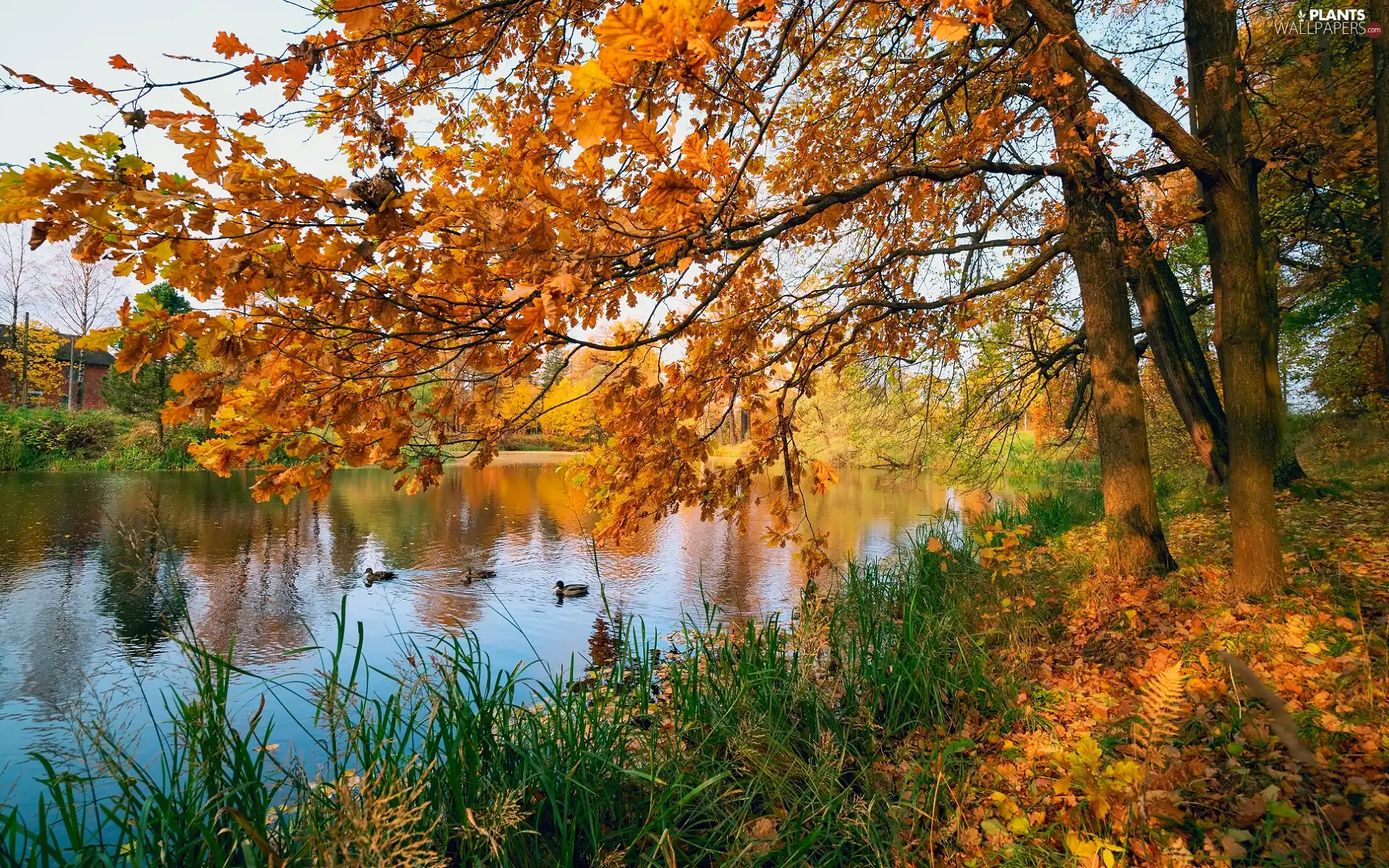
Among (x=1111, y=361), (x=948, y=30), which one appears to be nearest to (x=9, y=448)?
(x=948, y=30)

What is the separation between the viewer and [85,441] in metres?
23.2

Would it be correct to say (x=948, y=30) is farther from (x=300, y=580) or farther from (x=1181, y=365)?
(x=300, y=580)

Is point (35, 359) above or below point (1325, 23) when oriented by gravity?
below

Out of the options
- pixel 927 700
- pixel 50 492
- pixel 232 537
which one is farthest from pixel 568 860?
pixel 50 492

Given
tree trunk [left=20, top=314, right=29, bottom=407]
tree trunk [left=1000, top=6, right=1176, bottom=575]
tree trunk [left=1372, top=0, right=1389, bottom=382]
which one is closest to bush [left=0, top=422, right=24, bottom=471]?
tree trunk [left=20, top=314, right=29, bottom=407]

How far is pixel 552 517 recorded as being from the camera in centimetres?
1595

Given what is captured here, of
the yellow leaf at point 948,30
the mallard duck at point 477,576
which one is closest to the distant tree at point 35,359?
the mallard duck at point 477,576

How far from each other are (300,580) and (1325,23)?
→ 13.7 metres

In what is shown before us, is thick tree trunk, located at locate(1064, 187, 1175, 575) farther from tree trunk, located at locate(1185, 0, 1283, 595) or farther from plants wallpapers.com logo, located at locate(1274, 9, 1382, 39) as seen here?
plants wallpapers.com logo, located at locate(1274, 9, 1382, 39)

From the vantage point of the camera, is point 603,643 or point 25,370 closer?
point 603,643

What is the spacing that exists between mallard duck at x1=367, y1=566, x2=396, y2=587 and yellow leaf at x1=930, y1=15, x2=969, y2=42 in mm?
9563

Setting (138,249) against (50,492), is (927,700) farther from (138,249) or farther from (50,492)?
(50,492)

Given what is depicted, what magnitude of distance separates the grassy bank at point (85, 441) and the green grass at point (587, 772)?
77.9 ft

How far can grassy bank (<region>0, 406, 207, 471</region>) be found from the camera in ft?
70.2
